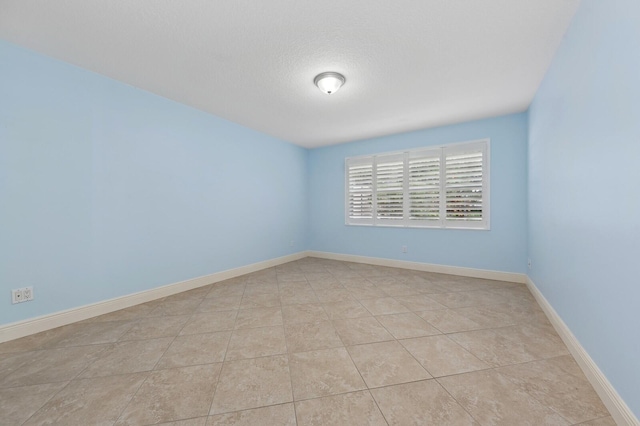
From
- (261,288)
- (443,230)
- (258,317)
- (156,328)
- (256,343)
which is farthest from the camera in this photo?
(443,230)

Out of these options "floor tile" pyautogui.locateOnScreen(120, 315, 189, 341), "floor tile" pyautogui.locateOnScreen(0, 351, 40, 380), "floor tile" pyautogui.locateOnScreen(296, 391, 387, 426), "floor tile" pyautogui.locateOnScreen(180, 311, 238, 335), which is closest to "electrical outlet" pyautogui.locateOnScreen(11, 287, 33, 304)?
"floor tile" pyautogui.locateOnScreen(0, 351, 40, 380)

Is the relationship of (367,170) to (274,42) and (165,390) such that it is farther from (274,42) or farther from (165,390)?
(165,390)

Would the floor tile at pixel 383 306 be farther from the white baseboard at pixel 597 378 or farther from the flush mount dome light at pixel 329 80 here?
the flush mount dome light at pixel 329 80

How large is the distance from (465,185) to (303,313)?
318 cm

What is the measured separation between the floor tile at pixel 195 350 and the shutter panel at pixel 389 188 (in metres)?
3.38

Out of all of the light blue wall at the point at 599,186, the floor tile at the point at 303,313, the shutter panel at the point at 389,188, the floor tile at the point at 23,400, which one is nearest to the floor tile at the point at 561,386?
the light blue wall at the point at 599,186

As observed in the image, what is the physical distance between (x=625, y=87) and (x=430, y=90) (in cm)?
186

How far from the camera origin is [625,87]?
115cm

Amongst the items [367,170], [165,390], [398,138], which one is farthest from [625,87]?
[367,170]

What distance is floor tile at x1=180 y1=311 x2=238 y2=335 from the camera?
7.10ft

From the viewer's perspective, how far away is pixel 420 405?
4.23 feet

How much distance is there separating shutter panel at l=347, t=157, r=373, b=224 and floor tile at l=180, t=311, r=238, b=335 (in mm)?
3043

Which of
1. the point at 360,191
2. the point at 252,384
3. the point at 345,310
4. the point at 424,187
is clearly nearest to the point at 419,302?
the point at 345,310

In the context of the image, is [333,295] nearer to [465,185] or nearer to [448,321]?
[448,321]
